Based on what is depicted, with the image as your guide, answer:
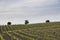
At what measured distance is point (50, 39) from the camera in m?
16.5

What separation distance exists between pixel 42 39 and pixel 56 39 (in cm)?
122

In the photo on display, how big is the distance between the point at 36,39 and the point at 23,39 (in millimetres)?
1299

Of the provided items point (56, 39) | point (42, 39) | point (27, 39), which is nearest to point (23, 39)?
point (27, 39)

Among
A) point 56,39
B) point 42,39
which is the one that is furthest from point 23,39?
point 56,39

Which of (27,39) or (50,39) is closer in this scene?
(50,39)

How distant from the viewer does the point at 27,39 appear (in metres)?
17.6

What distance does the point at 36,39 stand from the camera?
17266mm

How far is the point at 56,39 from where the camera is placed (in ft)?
54.6

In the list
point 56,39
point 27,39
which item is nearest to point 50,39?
point 56,39

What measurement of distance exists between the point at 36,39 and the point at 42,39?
0.58 meters

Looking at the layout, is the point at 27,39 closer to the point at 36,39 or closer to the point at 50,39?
the point at 36,39

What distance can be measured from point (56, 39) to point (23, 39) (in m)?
3.09

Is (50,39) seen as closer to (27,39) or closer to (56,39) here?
(56,39)

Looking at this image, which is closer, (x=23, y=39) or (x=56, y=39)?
(x=56, y=39)
